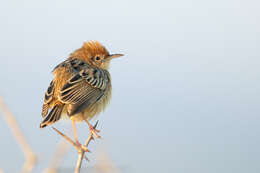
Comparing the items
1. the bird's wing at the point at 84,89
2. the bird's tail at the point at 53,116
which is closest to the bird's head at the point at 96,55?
the bird's wing at the point at 84,89

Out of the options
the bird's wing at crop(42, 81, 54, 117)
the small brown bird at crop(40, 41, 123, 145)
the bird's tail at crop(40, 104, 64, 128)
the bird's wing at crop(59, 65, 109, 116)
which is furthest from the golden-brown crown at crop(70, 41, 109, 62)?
the bird's tail at crop(40, 104, 64, 128)

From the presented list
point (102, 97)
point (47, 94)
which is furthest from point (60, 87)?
point (102, 97)

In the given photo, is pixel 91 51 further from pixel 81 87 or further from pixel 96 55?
pixel 81 87

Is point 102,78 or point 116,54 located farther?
point 116,54

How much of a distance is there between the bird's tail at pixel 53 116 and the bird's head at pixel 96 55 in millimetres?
1778

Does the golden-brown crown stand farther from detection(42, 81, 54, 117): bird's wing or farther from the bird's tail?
the bird's tail

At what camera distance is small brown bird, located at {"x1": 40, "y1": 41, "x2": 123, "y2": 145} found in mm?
5008

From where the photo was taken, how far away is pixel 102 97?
5648 millimetres

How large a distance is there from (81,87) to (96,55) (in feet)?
4.19

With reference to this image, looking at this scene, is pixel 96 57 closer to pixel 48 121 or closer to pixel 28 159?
pixel 48 121

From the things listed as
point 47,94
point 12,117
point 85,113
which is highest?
point 12,117

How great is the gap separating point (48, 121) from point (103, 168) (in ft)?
5.10

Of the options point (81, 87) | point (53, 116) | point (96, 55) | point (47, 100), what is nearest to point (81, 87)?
point (81, 87)

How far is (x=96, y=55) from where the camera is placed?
6.59 metres
